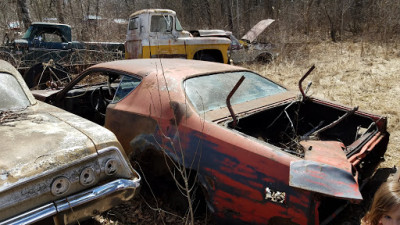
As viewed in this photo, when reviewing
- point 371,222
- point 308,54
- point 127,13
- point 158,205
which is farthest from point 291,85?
point 127,13

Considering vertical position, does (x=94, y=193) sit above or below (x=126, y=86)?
below

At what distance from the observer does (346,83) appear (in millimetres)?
7555

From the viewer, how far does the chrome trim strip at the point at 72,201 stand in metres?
1.90

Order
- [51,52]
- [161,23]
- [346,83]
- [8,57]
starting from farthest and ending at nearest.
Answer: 1. [161,23]
2. [51,52]
3. [8,57]
4. [346,83]

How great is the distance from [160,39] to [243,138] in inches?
268

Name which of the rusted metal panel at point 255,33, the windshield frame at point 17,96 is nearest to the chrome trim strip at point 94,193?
the windshield frame at point 17,96

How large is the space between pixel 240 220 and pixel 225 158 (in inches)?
17.9

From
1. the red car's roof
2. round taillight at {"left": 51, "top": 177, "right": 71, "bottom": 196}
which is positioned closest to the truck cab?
the red car's roof

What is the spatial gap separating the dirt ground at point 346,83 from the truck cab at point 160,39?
82.7 inches

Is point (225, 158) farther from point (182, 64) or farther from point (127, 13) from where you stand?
point (127, 13)

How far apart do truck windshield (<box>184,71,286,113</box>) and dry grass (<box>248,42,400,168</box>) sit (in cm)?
170

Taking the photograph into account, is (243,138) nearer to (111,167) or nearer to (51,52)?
(111,167)

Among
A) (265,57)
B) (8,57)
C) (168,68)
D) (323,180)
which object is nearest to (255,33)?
(265,57)

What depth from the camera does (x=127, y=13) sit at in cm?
2052
